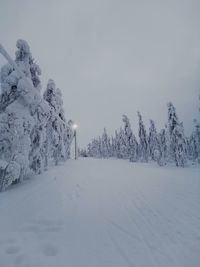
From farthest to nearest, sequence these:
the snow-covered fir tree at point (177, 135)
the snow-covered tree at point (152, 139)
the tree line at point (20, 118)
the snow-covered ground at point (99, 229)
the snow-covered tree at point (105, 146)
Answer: the snow-covered tree at point (105, 146)
the snow-covered tree at point (152, 139)
the snow-covered fir tree at point (177, 135)
the tree line at point (20, 118)
the snow-covered ground at point (99, 229)

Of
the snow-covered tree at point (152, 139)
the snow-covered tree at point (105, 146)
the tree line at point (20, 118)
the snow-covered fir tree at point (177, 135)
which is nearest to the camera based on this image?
the tree line at point (20, 118)

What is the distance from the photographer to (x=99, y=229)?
5848mm

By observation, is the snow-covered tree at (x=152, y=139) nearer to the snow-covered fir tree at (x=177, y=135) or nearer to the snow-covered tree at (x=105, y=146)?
the snow-covered tree at (x=105, y=146)

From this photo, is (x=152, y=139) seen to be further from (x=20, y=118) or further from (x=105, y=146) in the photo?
(x=20, y=118)

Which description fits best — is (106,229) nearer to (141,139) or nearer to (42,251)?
(42,251)

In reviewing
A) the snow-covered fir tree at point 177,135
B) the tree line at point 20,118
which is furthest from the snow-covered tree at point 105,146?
the tree line at point 20,118

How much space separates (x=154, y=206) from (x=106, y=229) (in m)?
2.85

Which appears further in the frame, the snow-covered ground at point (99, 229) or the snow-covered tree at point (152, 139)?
the snow-covered tree at point (152, 139)

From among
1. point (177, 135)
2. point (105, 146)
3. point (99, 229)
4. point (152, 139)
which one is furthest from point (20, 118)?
point (105, 146)

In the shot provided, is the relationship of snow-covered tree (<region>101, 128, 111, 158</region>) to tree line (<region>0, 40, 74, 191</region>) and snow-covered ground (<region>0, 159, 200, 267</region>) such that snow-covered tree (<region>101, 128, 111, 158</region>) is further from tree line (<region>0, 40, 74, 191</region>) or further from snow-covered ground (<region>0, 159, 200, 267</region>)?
snow-covered ground (<region>0, 159, 200, 267</region>)

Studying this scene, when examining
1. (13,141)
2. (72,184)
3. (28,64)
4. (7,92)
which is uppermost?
(28,64)

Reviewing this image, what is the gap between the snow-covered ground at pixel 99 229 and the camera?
14.1ft

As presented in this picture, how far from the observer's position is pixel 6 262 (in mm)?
4160

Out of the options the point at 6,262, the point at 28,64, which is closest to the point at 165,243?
the point at 6,262
